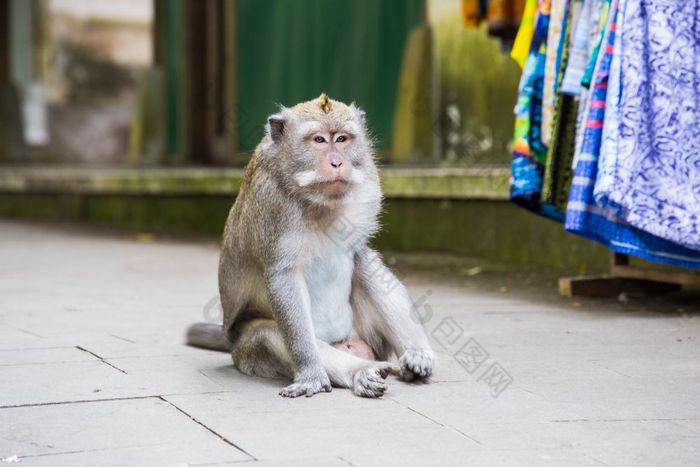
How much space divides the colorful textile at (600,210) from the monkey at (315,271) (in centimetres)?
156

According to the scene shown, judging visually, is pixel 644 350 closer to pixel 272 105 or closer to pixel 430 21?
pixel 430 21

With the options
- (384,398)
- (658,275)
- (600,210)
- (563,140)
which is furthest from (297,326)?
(658,275)

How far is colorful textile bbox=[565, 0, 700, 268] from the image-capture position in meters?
5.85

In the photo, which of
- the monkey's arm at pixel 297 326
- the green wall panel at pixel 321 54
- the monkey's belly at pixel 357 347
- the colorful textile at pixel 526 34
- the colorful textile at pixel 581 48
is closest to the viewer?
the monkey's arm at pixel 297 326

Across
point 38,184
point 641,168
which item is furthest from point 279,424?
point 38,184

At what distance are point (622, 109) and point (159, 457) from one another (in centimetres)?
328

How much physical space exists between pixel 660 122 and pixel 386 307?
197 centimetres

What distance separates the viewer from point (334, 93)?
1205 centimetres

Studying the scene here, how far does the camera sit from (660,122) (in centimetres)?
580

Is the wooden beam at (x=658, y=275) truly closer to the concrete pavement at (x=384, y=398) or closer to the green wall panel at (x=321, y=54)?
the concrete pavement at (x=384, y=398)

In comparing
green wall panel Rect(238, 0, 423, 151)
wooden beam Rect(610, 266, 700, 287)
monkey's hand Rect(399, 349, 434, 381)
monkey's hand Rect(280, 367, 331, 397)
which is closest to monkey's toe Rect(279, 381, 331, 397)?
monkey's hand Rect(280, 367, 331, 397)

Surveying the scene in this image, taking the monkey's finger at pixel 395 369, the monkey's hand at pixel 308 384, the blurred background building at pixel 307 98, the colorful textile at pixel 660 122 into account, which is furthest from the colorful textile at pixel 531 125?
the monkey's hand at pixel 308 384

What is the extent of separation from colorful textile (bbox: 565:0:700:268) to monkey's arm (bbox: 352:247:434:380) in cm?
156

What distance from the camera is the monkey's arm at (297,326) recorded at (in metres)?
4.25
